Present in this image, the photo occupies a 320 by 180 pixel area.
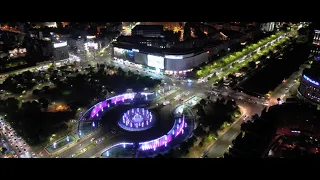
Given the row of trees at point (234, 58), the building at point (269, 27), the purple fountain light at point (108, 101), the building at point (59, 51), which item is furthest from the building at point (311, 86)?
the building at point (59, 51)

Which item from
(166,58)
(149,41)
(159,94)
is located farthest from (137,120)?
(149,41)

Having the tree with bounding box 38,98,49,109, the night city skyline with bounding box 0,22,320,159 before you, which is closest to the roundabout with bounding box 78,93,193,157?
the night city skyline with bounding box 0,22,320,159

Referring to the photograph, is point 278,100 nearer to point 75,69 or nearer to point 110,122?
point 110,122

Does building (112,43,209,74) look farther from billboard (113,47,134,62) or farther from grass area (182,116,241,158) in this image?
grass area (182,116,241,158)

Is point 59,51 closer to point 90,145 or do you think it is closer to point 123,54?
point 123,54

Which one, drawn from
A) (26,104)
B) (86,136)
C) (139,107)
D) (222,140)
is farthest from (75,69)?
(222,140)

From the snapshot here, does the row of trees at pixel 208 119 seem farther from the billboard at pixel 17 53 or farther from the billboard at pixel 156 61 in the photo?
the billboard at pixel 17 53
